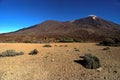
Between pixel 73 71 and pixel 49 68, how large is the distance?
1426 millimetres

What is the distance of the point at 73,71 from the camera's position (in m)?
9.19

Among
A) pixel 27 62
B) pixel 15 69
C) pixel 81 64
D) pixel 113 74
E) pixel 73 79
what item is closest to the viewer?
pixel 73 79

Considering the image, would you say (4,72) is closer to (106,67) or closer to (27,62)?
(27,62)

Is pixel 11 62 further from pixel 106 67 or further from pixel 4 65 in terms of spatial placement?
pixel 106 67

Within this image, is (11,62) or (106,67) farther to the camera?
(11,62)

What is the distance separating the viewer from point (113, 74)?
345 inches

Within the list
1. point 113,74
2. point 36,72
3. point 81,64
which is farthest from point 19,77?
point 113,74

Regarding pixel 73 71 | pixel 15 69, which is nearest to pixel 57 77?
pixel 73 71

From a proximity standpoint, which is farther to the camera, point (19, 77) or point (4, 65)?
point (4, 65)

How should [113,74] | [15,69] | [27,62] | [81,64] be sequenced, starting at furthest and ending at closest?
[27,62] → [81,64] → [15,69] → [113,74]

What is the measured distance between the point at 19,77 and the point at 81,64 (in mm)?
3794

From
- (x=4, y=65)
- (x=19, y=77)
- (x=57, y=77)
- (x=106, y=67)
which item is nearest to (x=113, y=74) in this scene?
(x=106, y=67)

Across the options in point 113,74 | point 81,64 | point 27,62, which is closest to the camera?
point 113,74

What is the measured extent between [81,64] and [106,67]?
57.0 inches
